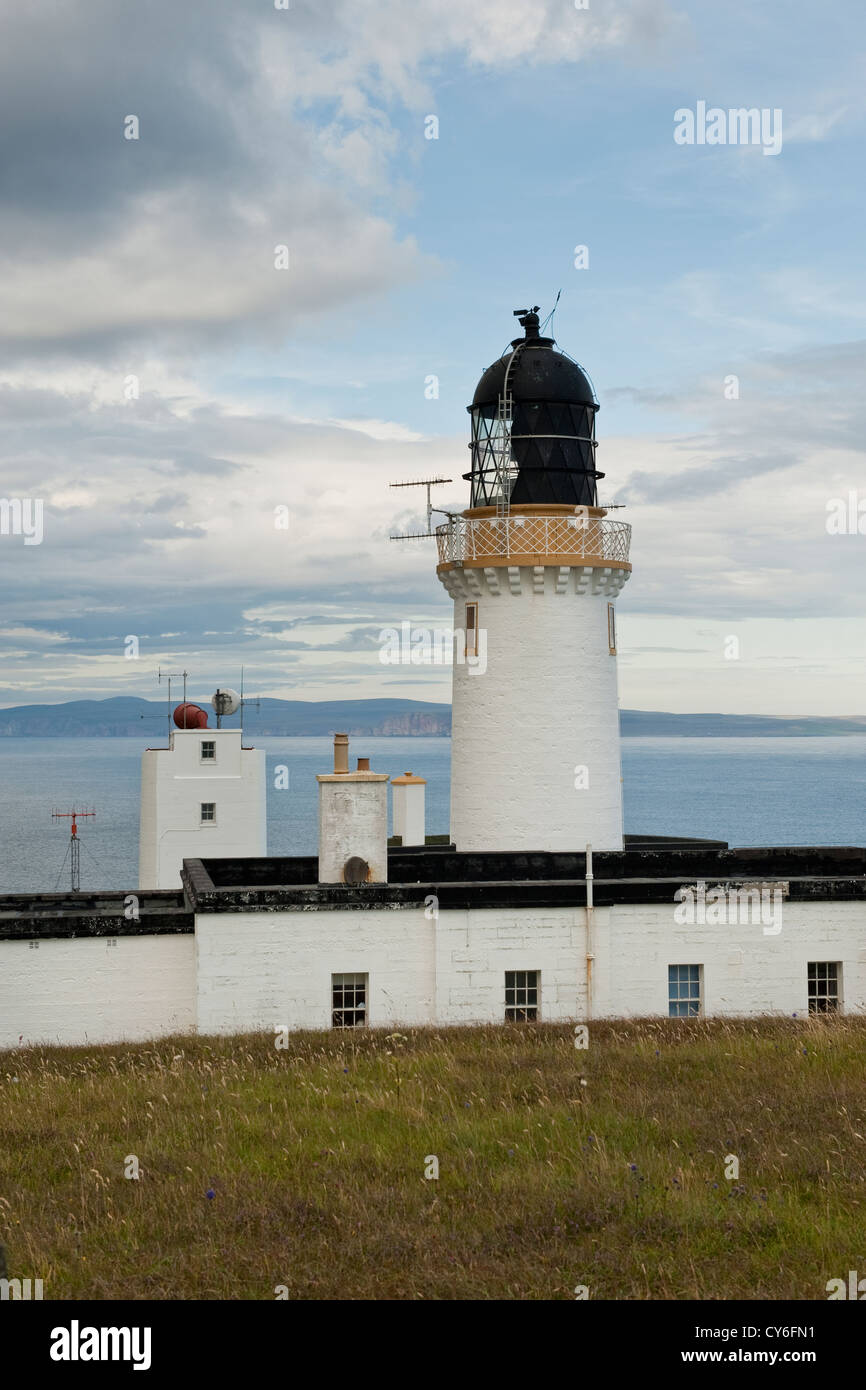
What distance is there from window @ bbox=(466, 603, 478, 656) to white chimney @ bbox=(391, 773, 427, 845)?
5.90m

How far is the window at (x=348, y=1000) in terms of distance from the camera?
22.8 meters

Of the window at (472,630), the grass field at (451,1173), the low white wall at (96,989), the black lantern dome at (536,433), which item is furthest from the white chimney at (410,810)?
the grass field at (451,1173)

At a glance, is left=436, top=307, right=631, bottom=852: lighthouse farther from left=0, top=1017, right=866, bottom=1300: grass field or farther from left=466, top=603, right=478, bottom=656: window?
left=0, top=1017, right=866, bottom=1300: grass field

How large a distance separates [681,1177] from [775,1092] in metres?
3.77

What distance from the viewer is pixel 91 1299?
927cm

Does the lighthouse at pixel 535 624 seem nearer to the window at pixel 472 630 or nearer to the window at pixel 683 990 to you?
the window at pixel 472 630

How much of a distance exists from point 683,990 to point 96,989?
11.0 m

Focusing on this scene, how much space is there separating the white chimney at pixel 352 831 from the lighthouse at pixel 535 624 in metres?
5.78

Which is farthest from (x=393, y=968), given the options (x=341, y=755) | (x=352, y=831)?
(x=341, y=755)

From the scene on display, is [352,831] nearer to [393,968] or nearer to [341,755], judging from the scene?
[341,755]

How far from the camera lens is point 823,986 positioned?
24281 mm

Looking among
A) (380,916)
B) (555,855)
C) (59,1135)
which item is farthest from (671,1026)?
(59,1135)
